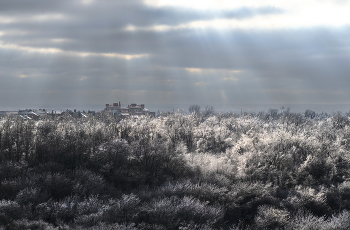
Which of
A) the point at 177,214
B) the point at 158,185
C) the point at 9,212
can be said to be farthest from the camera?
the point at 158,185

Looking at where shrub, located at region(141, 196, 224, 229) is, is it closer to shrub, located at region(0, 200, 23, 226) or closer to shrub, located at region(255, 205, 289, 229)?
shrub, located at region(255, 205, 289, 229)

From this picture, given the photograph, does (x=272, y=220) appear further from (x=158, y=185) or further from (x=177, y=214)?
(x=158, y=185)

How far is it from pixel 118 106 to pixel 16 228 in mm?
145375

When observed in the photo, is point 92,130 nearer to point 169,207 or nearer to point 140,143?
point 140,143

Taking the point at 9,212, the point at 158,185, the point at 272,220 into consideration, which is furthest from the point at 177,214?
the point at 9,212

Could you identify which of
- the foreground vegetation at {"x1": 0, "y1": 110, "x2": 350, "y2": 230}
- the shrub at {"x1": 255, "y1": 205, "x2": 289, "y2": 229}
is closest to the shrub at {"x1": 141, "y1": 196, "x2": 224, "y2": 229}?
the foreground vegetation at {"x1": 0, "y1": 110, "x2": 350, "y2": 230}

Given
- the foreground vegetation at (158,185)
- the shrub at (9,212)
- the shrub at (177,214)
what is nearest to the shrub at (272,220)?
the foreground vegetation at (158,185)

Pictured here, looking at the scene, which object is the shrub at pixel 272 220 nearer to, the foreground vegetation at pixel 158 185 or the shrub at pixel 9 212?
the foreground vegetation at pixel 158 185

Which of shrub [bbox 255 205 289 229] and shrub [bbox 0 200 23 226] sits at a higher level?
shrub [bbox 0 200 23 226]

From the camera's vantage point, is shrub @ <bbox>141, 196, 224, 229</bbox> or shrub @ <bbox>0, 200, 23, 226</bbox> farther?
shrub @ <bbox>141, 196, 224, 229</bbox>

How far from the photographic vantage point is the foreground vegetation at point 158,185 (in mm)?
23562

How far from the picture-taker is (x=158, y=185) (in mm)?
34906

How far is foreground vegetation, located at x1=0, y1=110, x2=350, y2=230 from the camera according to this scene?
23562 mm

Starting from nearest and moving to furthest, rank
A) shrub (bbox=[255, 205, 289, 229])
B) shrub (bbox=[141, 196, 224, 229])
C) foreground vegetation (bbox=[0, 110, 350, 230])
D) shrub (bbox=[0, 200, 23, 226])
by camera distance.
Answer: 1. shrub (bbox=[0, 200, 23, 226])
2. shrub (bbox=[141, 196, 224, 229])
3. foreground vegetation (bbox=[0, 110, 350, 230])
4. shrub (bbox=[255, 205, 289, 229])
